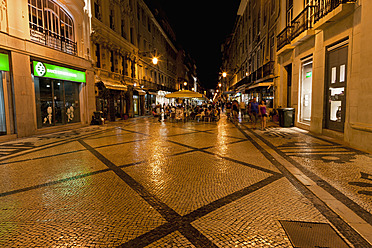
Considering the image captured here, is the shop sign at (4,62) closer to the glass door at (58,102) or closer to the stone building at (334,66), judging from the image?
the glass door at (58,102)

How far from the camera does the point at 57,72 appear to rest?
13.9 meters

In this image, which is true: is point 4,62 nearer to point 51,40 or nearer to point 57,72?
point 57,72

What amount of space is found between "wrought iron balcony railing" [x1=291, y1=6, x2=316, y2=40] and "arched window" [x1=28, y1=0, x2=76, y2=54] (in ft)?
47.1

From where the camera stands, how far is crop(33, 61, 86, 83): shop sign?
1244 centimetres

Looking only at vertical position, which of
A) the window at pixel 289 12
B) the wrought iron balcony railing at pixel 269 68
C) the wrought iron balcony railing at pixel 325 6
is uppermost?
the window at pixel 289 12

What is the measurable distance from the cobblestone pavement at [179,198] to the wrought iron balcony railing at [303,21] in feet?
24.9

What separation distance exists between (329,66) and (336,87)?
116 centimetres

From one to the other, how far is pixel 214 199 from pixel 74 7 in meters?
17.1

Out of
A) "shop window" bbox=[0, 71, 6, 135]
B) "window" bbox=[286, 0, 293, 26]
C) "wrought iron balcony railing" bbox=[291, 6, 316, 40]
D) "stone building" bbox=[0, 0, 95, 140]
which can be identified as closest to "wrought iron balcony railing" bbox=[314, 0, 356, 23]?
"wrought iron balcony railing" bbox=[291, 6, 316, 40]

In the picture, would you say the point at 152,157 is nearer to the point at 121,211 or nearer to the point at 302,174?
the point at 121,211

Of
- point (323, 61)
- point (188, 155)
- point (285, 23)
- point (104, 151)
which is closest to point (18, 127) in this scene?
point (104, 151)

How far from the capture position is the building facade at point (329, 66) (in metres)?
7.55

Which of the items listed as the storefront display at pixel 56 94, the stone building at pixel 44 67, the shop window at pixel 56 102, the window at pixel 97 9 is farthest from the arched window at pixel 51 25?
the window at pixel 97 9

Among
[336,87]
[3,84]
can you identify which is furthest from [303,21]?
[3,84]
